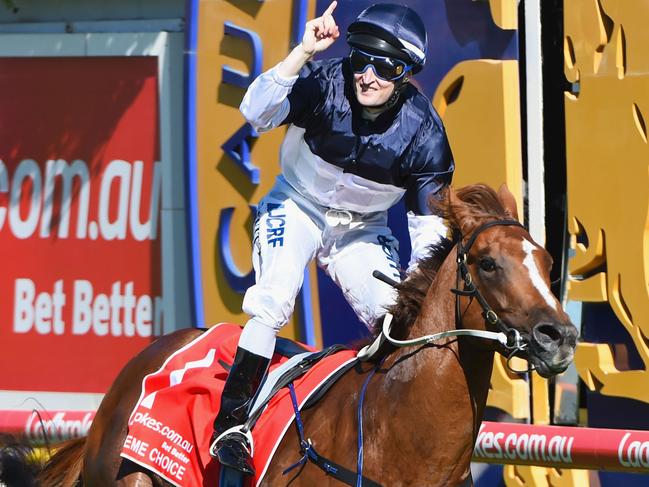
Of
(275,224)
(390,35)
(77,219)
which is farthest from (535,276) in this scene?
(77,219)

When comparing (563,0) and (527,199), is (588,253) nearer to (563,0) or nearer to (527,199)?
(527,199)

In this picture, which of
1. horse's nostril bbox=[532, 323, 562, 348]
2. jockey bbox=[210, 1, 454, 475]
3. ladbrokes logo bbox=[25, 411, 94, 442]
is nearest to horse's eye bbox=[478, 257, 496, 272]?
Answer: horse's nostril bbox=[532, 323, 562, 348]

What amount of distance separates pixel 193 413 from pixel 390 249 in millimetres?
1022

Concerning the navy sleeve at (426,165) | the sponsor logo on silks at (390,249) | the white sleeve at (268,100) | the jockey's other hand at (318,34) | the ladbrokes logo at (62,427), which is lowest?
the ladbrokes logo at (62,427)

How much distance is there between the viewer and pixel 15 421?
7.09 metres

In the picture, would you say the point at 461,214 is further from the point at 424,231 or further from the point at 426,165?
the point at 426,165

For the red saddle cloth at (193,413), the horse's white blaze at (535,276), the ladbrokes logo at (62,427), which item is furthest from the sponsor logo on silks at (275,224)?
the ladbrokes logo at (62,427)

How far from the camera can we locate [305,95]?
456cm

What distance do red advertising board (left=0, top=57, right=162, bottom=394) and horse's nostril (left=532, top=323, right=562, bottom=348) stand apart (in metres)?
5.87

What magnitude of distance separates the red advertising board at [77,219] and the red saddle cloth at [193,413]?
4.33 m

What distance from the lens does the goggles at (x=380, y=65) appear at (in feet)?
14.6

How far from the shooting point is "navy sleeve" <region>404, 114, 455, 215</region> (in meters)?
4.63

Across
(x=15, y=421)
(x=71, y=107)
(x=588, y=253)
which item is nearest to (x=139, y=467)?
(x=15, y=421)

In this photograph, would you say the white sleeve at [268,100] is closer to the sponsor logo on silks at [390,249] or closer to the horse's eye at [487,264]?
the sponsor logo on silks at [390,249]
